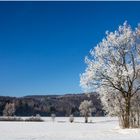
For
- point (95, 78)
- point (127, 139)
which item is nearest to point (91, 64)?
point (95, 78)

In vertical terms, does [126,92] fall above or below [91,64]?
below

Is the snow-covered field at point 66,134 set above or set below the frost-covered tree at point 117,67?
below

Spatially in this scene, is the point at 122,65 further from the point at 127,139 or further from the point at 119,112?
the point at 127,139

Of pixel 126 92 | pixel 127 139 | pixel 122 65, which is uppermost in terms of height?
pixel 122 65

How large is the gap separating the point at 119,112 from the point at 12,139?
107ft

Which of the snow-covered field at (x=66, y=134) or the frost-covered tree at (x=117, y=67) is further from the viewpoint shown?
the frost-covered tree at (x=117, y=67)

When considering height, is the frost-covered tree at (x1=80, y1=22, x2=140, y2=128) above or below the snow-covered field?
above

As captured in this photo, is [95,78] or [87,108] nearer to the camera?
[95,78]

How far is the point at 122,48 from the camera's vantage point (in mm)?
55188

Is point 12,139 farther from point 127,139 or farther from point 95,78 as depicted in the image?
point 95,78

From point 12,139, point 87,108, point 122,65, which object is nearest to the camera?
point 12,139

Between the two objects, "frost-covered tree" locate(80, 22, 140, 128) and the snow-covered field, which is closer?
the snow-covered field

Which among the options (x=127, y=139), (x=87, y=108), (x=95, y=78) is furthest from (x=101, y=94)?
(x=87, y=108)

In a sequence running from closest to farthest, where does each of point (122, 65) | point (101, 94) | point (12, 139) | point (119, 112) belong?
point (12, 139)
point (122, 65)
point (101, 94)
point (119, 112)
